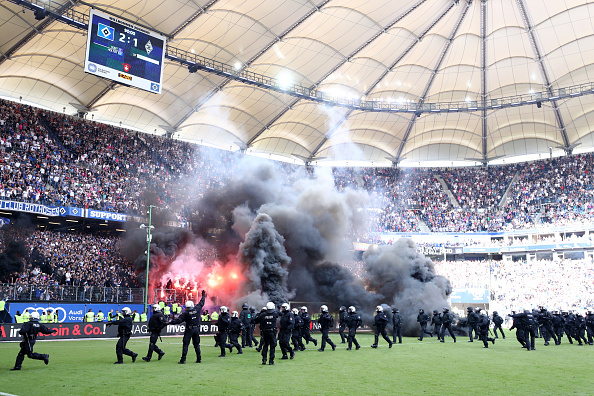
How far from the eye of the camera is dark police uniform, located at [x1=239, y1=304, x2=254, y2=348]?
20.4 m

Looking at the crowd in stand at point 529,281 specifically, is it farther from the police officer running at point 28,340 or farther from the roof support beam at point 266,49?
the police officer running at point 28,340

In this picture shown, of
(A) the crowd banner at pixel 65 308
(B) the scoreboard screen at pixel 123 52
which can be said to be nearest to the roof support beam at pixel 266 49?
(B) the scoreboard screen at pixel 123 52

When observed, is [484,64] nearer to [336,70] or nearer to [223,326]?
[336,70]

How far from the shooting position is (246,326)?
21016 millimetres

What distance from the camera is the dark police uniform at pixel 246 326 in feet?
66.8

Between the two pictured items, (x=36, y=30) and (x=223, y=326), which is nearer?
(x=223, y=326)

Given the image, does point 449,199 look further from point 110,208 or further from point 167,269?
point 110,208

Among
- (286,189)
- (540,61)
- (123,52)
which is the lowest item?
(286,189)

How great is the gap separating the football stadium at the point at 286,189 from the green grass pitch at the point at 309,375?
24 cm

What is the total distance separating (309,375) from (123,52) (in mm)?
18927

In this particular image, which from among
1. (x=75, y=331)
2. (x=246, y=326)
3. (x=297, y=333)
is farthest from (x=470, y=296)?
(x=75, y=331)

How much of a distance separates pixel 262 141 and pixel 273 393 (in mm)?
43042

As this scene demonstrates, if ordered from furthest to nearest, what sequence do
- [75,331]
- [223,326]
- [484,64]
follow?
[484,64] < [75,331] < [223,326]

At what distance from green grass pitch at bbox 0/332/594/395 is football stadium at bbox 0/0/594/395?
9.5 inches
